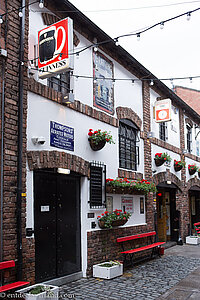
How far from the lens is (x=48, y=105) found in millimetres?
7301

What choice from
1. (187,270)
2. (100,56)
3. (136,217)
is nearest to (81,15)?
(100,56)

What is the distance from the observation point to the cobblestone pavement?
6.65 meters

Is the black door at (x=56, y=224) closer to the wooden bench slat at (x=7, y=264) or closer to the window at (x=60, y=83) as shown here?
the wooden bench slat at (x=7, y=264)

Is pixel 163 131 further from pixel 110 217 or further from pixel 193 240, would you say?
pixel 110 217

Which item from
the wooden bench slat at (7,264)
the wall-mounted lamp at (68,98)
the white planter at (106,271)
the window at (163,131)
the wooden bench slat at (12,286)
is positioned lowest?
the white planter at (106,271)

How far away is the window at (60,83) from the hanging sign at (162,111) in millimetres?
4999

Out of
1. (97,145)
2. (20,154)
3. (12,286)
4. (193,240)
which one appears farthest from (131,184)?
(193,240)

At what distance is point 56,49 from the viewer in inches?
263

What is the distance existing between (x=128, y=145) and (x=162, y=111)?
2383mm

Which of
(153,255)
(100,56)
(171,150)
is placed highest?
(100,56)

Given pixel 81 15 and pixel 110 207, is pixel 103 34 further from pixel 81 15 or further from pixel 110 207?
pixel 110 207

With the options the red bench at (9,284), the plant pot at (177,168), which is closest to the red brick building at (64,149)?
the red bench at (9,284)

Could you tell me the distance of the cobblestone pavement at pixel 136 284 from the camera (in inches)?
262

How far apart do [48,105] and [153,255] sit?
6.60 metres
